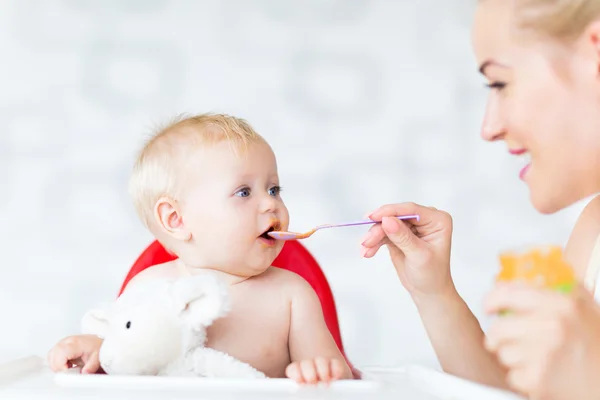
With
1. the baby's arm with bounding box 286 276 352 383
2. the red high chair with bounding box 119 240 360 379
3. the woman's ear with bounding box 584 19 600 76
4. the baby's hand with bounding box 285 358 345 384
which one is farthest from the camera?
the red high chair with bounding box 119 240 360 379

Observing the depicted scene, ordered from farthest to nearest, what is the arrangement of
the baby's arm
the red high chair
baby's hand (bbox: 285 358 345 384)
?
the red high chair, the baby's arm, baby's hand (bbox: 285 358 345 384)

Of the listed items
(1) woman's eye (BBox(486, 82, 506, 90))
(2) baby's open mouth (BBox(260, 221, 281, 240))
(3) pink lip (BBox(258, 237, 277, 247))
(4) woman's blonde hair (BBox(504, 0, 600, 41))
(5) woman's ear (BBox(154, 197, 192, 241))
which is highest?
(4) woman's blonde hair (BBox(504, 0, 600, 41))

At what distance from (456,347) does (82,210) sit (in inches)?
72.8

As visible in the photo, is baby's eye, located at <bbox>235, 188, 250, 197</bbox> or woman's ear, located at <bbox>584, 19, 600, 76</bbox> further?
baby's eye, located at <bbox>235, 188, 250, 197</bbox>

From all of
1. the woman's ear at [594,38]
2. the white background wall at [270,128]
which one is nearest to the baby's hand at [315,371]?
the woman's ear at [594,38]

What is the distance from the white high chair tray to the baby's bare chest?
237 millimetres

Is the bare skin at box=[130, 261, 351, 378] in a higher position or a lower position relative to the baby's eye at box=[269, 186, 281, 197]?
lower

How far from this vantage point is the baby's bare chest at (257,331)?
131 centimetres

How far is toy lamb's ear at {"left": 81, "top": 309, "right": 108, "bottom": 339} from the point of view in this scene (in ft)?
4.11

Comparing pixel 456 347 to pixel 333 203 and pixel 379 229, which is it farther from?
pixel 333 203

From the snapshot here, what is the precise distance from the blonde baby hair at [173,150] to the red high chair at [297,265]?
111mm

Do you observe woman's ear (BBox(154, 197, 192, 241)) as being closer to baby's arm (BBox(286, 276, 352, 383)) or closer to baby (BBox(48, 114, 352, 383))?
baby (BBox(48, 114, 352, 383))

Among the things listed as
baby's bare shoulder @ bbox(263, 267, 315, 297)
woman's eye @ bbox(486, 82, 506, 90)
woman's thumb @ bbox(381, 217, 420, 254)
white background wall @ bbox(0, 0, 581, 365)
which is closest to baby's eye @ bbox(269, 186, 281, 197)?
baby's bare shoulder @ bbox(263, 267, 315, 297)

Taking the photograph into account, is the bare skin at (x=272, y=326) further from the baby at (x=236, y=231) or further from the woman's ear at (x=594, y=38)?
the woman's ear at (x=594, y=38)
